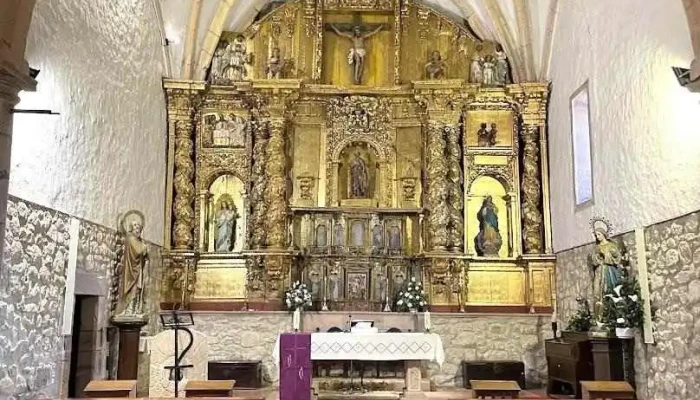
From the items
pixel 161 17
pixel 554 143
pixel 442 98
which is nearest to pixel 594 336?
pixel 554 143

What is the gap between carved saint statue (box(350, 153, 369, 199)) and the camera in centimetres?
1574

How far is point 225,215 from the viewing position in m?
15.6

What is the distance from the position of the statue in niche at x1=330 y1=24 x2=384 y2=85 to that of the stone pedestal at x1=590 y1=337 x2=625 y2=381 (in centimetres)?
790

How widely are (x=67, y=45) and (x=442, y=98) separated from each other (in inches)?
310

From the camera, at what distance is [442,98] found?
15.5 metres

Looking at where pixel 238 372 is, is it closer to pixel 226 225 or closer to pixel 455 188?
pixel 226 225

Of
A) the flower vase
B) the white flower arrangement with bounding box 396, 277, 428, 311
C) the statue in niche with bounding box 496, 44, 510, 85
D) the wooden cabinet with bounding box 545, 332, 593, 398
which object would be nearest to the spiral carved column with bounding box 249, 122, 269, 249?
the white flower arrangement with bounding box 396, 277, 428, 311

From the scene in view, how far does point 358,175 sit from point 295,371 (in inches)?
264

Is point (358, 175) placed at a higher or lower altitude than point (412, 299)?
higher

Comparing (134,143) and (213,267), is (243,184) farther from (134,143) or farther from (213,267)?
(134,143)

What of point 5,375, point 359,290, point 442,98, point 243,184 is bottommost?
point 5,375

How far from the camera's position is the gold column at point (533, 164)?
15.1 meters

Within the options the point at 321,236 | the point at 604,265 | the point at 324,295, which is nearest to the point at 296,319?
the point at 324,295

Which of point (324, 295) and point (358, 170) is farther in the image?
point (358, 170)
